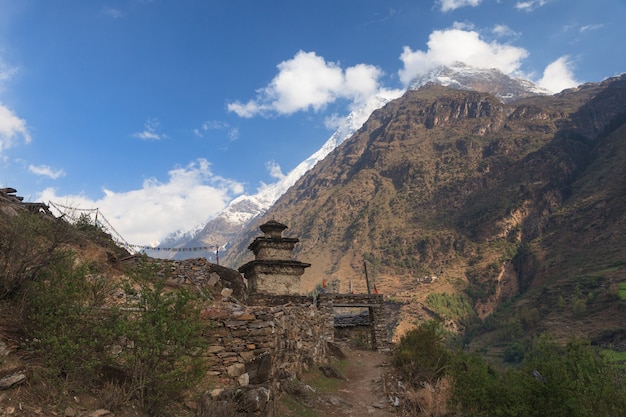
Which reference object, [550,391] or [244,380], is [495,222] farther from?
[244,380]

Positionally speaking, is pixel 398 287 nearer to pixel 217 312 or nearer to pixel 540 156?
pixel 540 156

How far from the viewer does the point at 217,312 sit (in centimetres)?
916

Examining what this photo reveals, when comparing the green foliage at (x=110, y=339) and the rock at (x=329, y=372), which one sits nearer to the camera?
the green foliage at (x=110, y=339)

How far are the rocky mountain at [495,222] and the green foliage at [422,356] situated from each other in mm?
70000

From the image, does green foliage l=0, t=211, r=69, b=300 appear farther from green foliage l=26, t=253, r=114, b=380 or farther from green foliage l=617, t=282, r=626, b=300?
green foliage l=617, t=282, r=626, b=300

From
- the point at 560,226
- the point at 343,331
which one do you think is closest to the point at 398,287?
the point at 560,226

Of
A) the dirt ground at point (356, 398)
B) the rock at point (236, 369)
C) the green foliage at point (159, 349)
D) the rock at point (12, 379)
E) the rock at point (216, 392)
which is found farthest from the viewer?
the dirt ground at point (356, 398)

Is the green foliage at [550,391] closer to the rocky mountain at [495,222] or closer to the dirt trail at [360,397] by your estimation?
the dirt trail at [360,397]

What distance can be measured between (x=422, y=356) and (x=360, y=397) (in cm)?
637

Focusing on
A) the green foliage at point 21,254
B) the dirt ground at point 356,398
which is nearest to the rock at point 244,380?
the dirt ground at point 356,398

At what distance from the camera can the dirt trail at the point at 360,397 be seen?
10.9m

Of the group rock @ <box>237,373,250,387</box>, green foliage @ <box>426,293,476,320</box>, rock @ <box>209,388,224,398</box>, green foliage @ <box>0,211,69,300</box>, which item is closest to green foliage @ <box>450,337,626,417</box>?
rock @ <box>237,373,250,387</box>

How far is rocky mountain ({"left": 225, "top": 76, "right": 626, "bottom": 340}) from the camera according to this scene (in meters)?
96.2

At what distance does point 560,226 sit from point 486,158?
4639 cm
